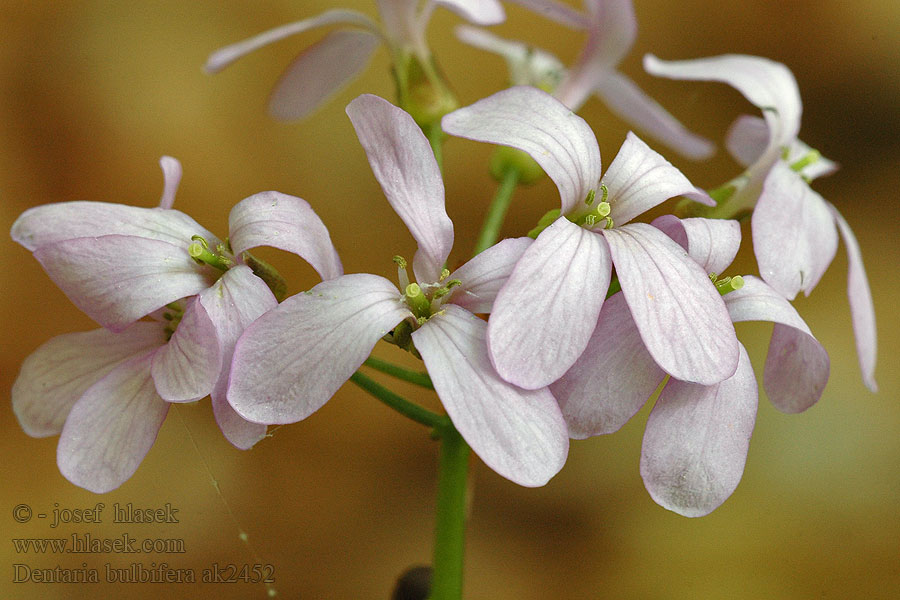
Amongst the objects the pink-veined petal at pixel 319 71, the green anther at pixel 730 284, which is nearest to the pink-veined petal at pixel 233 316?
the green anther at pixel 730 284

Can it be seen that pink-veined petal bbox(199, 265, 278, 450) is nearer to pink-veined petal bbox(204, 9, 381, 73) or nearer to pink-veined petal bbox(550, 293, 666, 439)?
pink-veined petal bbox(550, 293, 666, 439)

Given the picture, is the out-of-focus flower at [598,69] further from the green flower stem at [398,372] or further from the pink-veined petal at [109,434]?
the pink-veined petal at [109,434]

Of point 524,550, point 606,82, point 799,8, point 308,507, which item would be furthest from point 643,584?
point 799,8

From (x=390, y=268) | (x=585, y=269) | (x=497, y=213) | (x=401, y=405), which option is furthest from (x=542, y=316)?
(x=390, y=268)

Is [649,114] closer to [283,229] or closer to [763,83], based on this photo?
[763,83]

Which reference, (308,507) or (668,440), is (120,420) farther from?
(308,507)

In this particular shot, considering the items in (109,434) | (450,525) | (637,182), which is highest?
(637,182)
